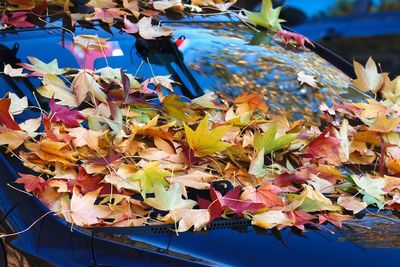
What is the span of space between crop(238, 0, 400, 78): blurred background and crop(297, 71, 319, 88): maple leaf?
6.06 metres

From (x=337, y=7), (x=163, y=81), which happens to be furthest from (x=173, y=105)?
(x=337, y=7)

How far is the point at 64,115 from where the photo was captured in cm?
287

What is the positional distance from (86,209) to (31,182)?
0.68ft

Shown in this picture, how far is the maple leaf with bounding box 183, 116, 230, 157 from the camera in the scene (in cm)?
274

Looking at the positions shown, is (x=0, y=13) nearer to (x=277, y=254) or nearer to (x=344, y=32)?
(x=277, y=254)

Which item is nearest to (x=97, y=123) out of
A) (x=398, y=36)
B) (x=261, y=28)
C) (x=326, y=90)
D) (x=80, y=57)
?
(x=80, y=57)

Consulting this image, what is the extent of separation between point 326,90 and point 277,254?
1488mm

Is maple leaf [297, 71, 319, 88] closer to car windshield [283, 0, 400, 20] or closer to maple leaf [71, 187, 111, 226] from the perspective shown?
maple leaf [71, 187, 111, 226]

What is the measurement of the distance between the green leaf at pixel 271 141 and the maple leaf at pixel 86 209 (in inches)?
24.4

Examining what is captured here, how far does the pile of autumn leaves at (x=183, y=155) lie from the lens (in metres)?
2.47

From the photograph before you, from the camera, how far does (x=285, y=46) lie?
3936 millimetres

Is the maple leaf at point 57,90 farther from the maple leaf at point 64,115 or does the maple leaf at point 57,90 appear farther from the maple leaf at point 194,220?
the maple leaf at point 194,220

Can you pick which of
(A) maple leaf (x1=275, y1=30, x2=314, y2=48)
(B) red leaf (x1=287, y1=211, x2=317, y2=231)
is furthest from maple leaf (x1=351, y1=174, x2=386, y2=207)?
A: (A) maple leaf (x1=275, y1=30, x2=314, y2=48)

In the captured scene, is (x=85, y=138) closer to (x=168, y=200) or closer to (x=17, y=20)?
(x=168, y=200)
